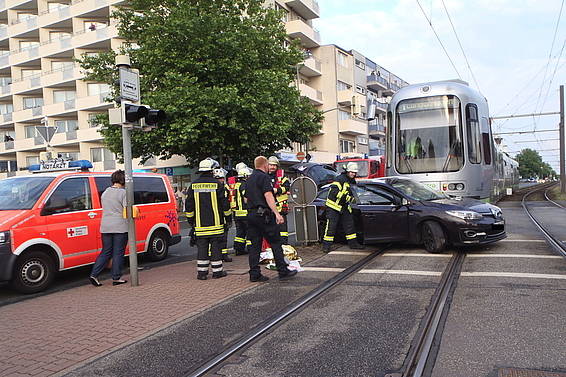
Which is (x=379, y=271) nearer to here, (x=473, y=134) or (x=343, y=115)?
(x=473, y=134)

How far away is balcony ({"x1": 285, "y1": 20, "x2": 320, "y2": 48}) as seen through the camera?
133ft

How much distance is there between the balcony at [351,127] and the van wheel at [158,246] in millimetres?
38490

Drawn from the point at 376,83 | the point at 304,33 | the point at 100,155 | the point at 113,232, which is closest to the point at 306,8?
the point at 304,33

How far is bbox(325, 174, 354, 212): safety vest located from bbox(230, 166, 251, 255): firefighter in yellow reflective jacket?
5.71 ft

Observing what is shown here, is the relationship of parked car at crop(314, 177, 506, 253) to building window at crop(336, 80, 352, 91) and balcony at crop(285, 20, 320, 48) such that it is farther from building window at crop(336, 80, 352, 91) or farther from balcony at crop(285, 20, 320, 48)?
building window at crop(336, 80, 352, 91)

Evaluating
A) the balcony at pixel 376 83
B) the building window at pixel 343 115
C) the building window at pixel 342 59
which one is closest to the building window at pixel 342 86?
the building window at pixel 342 59

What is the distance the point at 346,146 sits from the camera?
4959 cm

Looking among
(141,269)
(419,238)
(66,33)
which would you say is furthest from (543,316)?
(66,33)

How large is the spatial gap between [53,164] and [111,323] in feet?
16.0

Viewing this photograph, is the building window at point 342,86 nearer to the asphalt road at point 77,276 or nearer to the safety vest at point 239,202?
the asphalt road at point 77,276

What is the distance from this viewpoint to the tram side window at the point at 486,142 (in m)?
12.0

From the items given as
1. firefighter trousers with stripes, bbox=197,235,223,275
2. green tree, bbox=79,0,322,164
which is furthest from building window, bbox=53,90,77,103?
firefighter trousers with stripes, bbox=197,235,223,275

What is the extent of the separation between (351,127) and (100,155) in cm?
2428

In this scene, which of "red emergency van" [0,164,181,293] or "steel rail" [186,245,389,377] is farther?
"red emergency van" [0,164,181,293]
